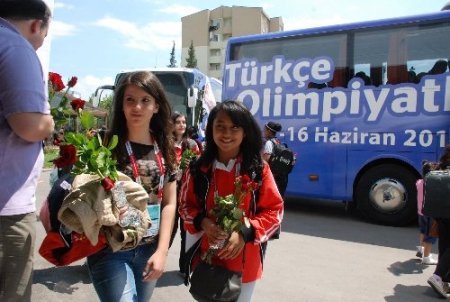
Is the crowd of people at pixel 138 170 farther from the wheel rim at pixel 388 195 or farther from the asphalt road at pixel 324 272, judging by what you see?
the wheel rim at pixel 388 195

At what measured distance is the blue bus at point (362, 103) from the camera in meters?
7.26

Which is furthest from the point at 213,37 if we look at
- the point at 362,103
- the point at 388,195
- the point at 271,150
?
the point at 271,150

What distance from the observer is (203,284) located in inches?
84.0

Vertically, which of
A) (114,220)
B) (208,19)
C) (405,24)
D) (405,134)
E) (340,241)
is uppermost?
(208,19)

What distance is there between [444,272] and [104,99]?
10159mm

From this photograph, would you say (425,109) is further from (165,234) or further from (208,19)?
(208,19)

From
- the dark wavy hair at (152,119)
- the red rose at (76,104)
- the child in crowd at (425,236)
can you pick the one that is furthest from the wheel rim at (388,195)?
the red rose at (76,104)

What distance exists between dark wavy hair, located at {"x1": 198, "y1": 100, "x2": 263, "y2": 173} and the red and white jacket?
7 centimetres

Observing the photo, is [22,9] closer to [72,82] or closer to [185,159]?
[72,82]

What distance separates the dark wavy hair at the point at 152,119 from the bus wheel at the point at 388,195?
6137mm

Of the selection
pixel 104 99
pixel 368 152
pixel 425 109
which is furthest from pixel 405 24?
pixel 104 99

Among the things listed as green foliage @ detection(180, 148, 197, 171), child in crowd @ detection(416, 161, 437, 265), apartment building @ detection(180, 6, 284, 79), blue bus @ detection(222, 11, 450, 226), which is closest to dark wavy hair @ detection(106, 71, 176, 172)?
green foliage @ detection(180, 148, 197, 171)

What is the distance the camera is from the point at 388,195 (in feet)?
25.1

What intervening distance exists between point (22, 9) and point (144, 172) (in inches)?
36.8
